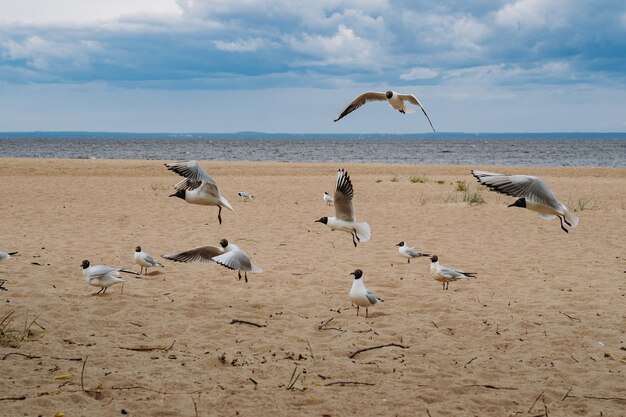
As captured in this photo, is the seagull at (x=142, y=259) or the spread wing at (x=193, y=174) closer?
the spread wing at (x=193, y=174)

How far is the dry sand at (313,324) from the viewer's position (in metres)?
4.69

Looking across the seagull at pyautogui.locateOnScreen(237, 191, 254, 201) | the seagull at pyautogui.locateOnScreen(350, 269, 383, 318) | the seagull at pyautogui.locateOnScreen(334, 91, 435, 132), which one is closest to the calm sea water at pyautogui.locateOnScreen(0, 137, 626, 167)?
the seagull at pyautogui.locateOnScreen(237, 191, 254, 201)

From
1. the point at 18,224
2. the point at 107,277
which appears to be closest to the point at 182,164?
the point at 107,277

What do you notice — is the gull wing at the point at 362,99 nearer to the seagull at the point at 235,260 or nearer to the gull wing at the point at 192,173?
the gull wing at the point at 192,173

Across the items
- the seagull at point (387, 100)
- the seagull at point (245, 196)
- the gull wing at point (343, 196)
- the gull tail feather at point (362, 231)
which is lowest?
the seagull at point (245, 196)

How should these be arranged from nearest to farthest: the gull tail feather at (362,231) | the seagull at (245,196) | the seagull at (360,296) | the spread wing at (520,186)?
the spread wing at (520,186)
the seagull at (360,296)
the gull tail feather at (362,231)
the seagull at (245,196)

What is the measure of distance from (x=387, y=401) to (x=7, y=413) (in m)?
2.70

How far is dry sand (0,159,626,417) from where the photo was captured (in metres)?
4.69

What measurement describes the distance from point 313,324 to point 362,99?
3.98m

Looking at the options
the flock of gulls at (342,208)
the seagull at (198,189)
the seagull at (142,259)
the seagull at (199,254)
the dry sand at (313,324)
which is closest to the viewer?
the dry sand at (313,324)

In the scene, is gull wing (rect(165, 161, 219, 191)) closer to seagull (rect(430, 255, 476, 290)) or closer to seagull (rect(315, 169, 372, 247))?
seagull (rect(315, 169, 372, 247))

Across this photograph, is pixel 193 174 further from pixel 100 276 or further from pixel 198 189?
pixel 100 276

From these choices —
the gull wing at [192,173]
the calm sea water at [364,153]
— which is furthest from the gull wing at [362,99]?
the calm sea water at [364,153]

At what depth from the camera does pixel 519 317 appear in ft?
22.7
